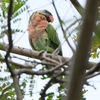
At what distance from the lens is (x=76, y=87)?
1.27ft

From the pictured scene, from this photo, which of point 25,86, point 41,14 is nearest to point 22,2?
point 25,86

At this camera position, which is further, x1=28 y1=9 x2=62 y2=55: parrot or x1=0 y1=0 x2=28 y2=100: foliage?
x1=28 y1=9 x2=62 y2=55: parrot

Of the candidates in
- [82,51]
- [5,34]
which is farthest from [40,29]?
[82,51]

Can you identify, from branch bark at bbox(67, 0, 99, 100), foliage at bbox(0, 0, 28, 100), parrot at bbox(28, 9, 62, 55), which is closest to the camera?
branch bark at bbox(67, 0, 99, 100)

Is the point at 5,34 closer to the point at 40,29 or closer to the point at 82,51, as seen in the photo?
the point at 82,51

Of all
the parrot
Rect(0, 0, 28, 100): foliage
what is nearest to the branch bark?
Rect(0, 0, 28, 100): foliage

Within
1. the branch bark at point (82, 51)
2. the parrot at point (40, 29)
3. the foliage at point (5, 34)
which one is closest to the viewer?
the branch bark at point (82, 51)

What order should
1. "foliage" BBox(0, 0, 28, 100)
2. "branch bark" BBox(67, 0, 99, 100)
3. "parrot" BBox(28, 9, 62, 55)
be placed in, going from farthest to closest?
1. "parrot" BBox(28, 9, 62, 55)
2. "foliage" BBox(0, 0, 28, 100)
3. "branch bark" BBox(67, 0, 99, 100)

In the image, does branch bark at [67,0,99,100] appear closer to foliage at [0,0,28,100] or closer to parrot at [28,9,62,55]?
foliage at [0,0,28,100]

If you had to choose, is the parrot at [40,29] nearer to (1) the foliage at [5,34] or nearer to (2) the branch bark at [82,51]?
(1) the foliage at [5,34]

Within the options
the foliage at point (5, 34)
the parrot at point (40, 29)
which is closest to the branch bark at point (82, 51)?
the foliage at point (5, 34)

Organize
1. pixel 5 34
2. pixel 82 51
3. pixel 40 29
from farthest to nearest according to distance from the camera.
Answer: pixel 40 29
pixel 5 34
pixel 82 51

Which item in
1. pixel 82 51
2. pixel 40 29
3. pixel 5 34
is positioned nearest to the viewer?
pixel 82 51

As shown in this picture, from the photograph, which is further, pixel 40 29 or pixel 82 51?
pixel 40 29
